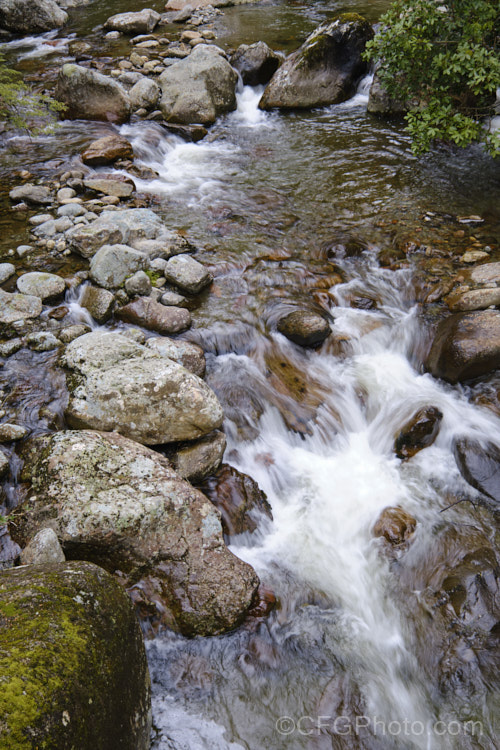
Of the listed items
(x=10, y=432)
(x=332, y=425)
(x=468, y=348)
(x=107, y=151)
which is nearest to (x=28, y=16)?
(x=107, y=151)

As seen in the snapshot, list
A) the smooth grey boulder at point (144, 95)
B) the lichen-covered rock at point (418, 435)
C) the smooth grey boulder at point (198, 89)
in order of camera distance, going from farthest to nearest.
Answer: the smooth grey boulder at point (144, 95), the smooth grey boulder at point (198, 89), the lichen-covered rock at point (418, 435)

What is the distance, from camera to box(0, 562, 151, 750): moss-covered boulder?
2092mm

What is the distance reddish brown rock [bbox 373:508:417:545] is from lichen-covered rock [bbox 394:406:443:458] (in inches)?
32.0

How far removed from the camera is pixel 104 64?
14062 mm

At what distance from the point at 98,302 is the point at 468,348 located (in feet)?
15.1

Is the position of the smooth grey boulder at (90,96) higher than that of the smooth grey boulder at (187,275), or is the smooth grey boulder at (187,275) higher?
the smooth grey boulder at (90,96)

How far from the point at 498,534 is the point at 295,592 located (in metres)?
2.01

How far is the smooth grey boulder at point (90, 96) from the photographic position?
1082 cm

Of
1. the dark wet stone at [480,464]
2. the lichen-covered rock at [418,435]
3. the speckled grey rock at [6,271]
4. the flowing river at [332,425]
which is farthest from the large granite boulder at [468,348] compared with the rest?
the speckled grey rock at [6,271]

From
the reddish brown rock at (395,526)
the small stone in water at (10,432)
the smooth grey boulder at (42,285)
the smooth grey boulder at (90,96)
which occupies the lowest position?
the reddish brown rock at (395,526)

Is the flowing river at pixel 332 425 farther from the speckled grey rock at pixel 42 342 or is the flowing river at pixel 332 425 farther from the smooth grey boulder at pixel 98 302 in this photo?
the speckled grey rock at pixel 42 342

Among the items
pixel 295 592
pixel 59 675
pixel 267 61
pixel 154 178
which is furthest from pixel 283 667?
pixel 267 61

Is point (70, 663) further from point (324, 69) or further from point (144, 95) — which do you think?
point (324, 69)

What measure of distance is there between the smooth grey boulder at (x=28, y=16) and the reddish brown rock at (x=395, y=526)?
20813 mm
